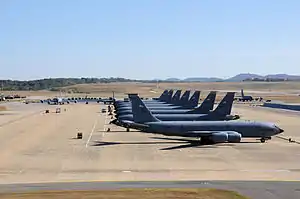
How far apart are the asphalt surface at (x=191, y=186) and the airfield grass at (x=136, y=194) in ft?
4.73

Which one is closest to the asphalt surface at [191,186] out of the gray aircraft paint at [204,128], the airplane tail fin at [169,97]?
the gray aircraft paint at [204,128]

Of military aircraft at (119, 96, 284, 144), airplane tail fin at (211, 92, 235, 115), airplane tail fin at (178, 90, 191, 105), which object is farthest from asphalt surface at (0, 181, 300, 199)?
airplane tail fin at (178, 90, 191, 105)

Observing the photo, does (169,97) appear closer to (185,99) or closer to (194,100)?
(185,99)

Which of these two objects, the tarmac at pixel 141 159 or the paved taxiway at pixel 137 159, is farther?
the paved taxiway at pixel 137 159

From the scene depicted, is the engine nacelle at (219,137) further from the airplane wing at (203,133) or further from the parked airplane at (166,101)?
the parked airplane at (166,101)

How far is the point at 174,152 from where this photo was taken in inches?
2377

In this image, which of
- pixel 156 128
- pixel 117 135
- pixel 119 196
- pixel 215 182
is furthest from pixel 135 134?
pixel 119 196

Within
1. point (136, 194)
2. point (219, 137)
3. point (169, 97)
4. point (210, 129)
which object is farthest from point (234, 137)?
point (169, 97)

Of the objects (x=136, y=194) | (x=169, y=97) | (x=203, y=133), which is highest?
(x=169, y=97)

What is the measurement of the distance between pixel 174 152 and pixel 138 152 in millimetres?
4205

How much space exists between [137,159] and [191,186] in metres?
16.5

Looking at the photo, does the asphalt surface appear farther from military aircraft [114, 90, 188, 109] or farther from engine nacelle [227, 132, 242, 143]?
military aircraft [114, 90, 188, 109]

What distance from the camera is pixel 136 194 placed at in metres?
36.1

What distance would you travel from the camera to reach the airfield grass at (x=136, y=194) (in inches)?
1382
